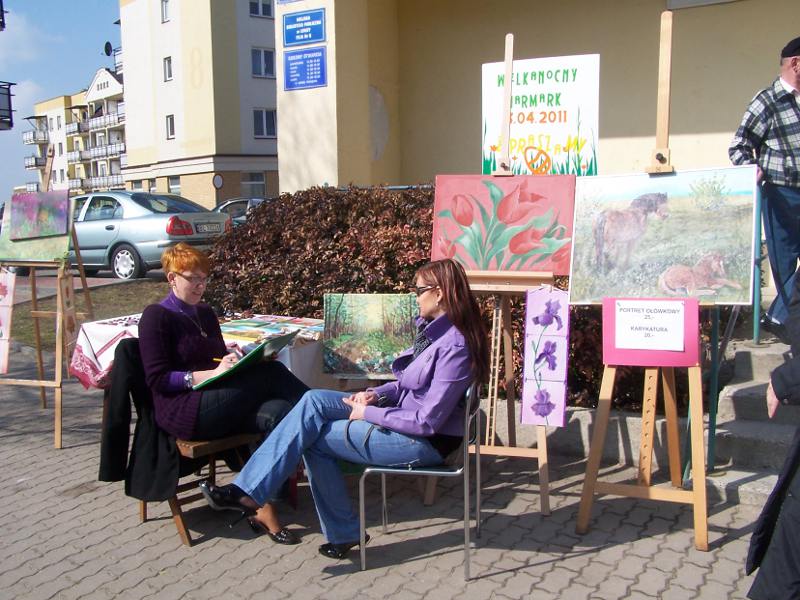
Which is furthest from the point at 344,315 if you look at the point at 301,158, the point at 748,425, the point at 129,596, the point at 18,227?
the point at 301,158

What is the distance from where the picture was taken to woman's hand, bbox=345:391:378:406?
3389 millimetres

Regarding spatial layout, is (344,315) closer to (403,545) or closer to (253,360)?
(253,360)

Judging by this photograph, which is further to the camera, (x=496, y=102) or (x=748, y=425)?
(x=496, y=102)

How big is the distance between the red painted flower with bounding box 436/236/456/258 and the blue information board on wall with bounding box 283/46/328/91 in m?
3.65

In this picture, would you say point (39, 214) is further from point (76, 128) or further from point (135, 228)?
point (76, 128)

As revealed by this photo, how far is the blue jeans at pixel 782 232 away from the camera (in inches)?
169

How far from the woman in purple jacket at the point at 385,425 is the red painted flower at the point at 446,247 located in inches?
36.2

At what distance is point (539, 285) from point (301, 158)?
419 cm

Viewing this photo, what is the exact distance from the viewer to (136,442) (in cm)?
365

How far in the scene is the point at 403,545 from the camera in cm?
351

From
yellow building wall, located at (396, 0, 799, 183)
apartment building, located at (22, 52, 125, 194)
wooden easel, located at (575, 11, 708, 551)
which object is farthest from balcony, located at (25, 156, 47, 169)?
wooden easel, located at (575, 11, 708, 551)

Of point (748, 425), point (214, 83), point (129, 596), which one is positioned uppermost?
point (214, 83)

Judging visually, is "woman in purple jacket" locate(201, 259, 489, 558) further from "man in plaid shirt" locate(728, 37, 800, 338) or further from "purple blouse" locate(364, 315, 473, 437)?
"man in plaid shirt" locate(728, 37, 800, 338)

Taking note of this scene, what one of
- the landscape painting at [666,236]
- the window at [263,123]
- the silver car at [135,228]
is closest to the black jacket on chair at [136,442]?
the landscape painting at [666,236]
